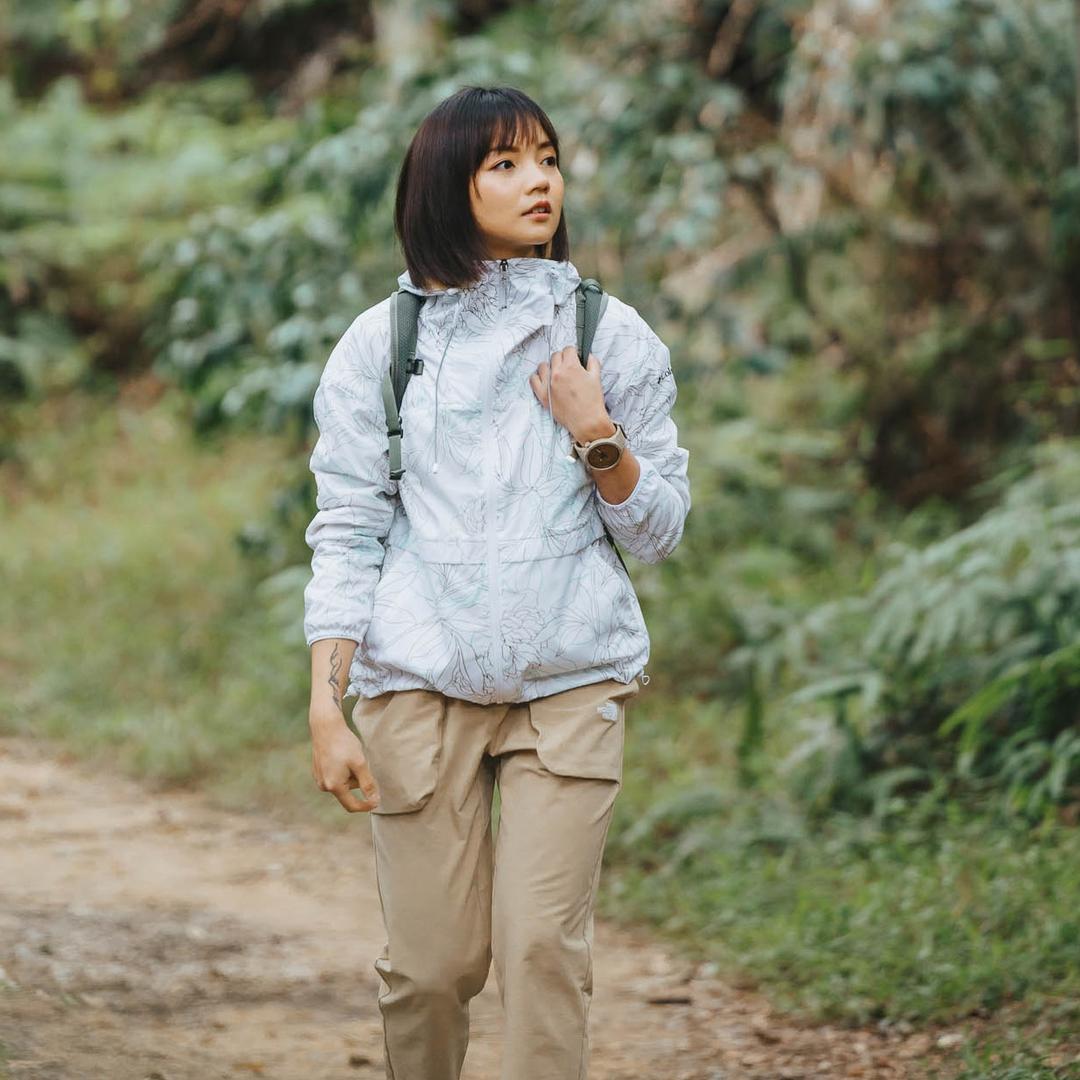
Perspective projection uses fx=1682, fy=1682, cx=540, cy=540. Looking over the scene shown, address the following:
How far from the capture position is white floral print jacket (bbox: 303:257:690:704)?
9.06 feet

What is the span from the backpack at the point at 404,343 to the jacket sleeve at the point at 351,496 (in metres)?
0.03

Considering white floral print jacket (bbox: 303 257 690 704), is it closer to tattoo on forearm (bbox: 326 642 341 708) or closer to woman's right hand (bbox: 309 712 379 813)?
tattoo on forearm (bbox: 326 642 341 708)

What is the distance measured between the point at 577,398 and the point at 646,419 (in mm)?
217

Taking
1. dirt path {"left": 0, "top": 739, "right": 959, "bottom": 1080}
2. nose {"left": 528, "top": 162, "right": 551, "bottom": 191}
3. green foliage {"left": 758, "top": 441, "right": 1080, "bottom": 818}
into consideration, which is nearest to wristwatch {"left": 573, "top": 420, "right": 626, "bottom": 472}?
nose {"left": 528, "top": 162, "right": 551, "bottom": 191}

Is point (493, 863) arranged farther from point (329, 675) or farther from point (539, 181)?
point (539, 181)

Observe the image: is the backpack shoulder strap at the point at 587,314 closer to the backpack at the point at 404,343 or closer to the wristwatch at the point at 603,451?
the backpack at the point at 404,343

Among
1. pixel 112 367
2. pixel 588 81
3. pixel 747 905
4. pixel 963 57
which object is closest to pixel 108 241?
pixel 112 367

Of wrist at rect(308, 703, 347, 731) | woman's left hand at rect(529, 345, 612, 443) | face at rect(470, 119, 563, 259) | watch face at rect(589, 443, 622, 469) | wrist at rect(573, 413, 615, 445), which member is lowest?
wrist at rect(308, 703, 347, 731)

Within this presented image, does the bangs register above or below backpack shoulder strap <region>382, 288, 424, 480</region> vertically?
above

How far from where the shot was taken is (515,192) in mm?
2811

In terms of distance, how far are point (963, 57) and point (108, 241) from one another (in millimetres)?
6611

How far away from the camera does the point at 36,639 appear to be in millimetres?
8289

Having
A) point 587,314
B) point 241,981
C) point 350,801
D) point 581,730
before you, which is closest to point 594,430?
point 587,314

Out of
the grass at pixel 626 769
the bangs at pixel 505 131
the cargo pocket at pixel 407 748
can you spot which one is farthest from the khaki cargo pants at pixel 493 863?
the grass at pixel 626 769
